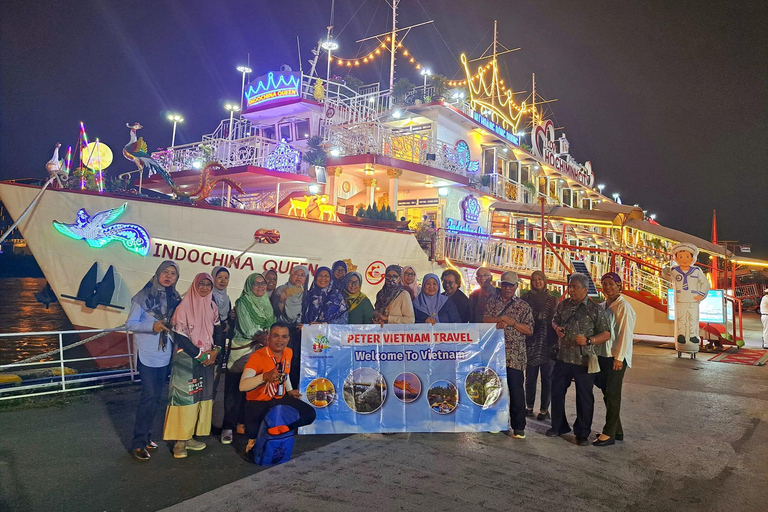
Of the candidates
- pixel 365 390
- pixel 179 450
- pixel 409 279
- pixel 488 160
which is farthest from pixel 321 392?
pixel 488 160

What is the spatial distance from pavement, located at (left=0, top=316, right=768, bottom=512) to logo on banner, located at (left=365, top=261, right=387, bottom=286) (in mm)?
5061

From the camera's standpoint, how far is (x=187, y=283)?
26.0ft

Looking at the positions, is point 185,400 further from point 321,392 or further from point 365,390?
point 365,390

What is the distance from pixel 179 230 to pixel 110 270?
3.92 feet

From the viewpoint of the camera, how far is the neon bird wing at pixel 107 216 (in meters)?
7.42

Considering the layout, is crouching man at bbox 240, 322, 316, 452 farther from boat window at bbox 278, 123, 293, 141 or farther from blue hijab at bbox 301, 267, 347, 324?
boat window at bbox 278, 123, 293, 141

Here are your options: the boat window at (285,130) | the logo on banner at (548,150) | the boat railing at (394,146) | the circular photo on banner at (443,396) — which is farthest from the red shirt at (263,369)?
the logo on banner at (548,150)

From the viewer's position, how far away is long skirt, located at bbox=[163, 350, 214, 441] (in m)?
3.95

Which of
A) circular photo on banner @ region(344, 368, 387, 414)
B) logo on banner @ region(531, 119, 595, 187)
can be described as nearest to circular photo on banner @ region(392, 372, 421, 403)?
circular photo on banner @ region(344, 368, 387, 414)

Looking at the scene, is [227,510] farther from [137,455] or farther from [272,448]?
[137,455]

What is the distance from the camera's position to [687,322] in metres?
9.74

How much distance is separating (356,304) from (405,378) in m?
0.93

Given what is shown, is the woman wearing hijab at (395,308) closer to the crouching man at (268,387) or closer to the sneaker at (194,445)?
the crouching man at (268,387)

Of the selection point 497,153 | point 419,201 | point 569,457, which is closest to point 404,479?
point 569,457
